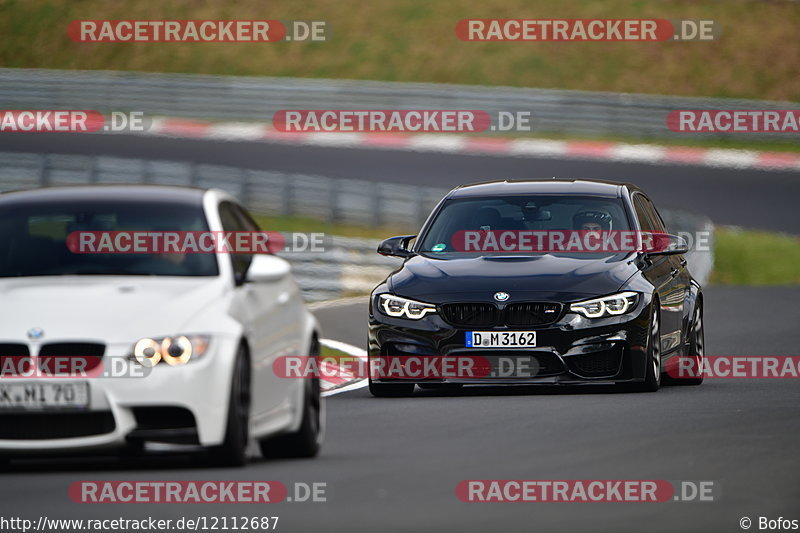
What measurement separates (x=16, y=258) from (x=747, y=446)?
12.8ft

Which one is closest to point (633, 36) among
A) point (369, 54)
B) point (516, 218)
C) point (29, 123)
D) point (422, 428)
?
point (369, 54)

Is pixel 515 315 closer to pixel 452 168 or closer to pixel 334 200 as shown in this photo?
pixel 334 200

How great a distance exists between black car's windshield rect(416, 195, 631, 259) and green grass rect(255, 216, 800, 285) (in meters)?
13.2

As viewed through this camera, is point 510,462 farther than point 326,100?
No

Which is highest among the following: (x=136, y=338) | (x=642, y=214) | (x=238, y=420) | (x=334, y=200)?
(x=334, y=200)

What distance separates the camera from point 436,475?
353 inches

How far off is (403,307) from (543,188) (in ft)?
5.62

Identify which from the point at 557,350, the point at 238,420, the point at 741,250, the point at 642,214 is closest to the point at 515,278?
the point at 557,350

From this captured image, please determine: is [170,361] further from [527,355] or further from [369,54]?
[369,54]

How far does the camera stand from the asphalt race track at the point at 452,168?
111 feet

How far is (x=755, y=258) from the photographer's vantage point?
28.5 metres

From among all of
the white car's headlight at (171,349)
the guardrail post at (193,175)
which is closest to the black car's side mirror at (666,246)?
the white car's headlight at (171,349)

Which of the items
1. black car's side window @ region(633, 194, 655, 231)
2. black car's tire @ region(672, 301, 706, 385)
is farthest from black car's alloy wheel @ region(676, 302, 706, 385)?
black car's side window @ region(633, 194, 655, 231)

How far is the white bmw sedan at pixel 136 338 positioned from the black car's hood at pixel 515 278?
141 inches
